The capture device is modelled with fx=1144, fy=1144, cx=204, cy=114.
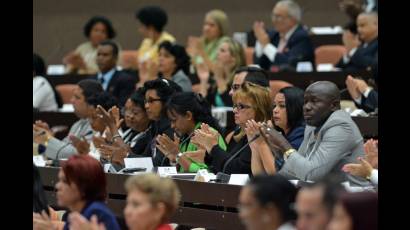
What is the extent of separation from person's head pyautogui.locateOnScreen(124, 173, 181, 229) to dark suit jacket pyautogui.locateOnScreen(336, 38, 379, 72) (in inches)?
197

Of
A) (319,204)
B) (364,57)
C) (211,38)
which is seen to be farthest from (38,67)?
(319,204)

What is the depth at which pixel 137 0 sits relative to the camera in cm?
1341

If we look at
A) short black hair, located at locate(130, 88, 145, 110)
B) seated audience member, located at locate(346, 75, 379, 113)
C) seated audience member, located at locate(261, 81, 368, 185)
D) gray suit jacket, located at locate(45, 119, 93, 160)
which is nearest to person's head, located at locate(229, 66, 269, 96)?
short black hair, located at locate(130, 88, 145, 110)

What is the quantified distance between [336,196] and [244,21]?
9464 mm

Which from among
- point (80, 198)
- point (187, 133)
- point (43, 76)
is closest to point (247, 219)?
point (80, 198)

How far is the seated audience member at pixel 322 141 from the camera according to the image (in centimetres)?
597

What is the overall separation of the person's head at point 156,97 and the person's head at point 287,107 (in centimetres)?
109

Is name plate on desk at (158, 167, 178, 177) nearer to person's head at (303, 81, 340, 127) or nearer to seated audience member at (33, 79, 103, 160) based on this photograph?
person's head at (303, 81, 340, 127)

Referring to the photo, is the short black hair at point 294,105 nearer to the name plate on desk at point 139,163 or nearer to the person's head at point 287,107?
the person's head at point 287,107

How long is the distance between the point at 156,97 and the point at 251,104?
114 cm

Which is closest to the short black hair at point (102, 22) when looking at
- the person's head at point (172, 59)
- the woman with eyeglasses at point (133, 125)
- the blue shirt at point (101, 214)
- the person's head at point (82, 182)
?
the person's head at point (172, 59)

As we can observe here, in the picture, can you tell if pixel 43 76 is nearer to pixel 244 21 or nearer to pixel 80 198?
pixel 244 21

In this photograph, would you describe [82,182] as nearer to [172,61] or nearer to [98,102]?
[98,102]

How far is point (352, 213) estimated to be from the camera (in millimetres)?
3811
